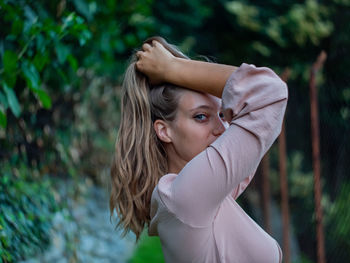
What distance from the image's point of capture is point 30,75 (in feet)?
7.64

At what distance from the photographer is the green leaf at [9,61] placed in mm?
2252

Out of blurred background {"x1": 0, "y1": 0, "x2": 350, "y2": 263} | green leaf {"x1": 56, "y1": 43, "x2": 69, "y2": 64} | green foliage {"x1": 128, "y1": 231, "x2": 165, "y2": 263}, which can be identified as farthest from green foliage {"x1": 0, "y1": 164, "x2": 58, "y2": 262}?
green foliage {"x1": 128, "y1": 231, "x2": 165, "y2": 263}

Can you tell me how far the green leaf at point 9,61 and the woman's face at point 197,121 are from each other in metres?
1.04

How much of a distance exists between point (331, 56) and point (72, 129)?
2.73 m

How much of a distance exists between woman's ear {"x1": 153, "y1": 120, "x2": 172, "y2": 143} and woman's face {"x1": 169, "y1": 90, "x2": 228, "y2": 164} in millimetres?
54

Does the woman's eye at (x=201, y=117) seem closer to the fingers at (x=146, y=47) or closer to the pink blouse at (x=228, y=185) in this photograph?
the pink blouse at (x=228, y=185)

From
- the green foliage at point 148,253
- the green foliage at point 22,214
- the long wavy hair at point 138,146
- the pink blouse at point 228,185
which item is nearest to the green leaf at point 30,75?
the green foliage at point 22,214

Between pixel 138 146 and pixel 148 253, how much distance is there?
3668 mm

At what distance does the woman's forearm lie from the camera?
151 centimetres

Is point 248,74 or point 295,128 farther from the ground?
point 248,74

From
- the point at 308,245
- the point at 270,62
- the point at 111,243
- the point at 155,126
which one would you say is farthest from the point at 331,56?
the point at 155,126

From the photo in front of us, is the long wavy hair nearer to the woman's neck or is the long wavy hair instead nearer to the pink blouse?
the woman's neck

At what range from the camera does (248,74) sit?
4.73ft

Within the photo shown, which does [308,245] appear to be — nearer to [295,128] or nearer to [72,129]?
[295,128]
